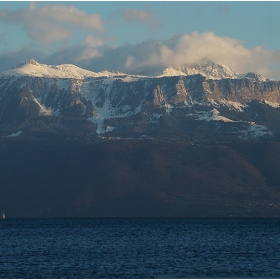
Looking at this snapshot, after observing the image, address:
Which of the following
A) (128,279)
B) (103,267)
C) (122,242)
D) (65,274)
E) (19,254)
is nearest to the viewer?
(128,279)

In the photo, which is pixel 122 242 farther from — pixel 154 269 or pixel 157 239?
pixel 154 269

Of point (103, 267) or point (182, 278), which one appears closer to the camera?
point (182, 278)

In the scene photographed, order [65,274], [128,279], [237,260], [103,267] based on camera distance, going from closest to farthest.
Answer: [128,279]
[65,274]
[103,267]
[237,260]

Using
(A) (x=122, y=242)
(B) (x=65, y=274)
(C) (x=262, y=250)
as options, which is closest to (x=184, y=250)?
(C) (x=262, y=250)

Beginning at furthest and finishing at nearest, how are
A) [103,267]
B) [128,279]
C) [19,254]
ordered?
1. [19,254]
2. [103,267]
3. [128,279]

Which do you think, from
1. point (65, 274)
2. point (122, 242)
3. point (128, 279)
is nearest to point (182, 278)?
point (128, 279)

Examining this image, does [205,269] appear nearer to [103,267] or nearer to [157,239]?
[103,267]

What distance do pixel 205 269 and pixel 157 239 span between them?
210 feet

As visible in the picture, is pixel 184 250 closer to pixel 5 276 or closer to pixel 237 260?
pixel 237 260

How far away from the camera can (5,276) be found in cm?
9569

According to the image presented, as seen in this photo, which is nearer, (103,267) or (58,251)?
(103,267)

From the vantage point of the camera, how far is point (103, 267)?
10469 centimetres

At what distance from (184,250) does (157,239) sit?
33.9 metres

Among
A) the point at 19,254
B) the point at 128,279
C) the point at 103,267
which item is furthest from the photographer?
the point at 19,254
